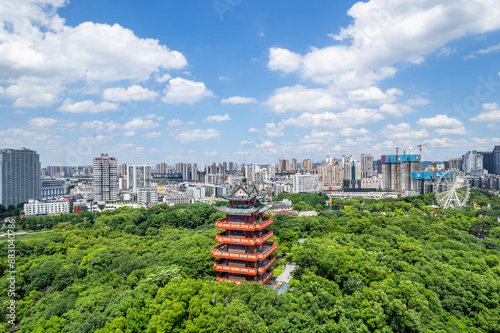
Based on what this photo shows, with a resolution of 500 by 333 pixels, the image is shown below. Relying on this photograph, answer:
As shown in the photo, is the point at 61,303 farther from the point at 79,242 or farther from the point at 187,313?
the point at 79,242

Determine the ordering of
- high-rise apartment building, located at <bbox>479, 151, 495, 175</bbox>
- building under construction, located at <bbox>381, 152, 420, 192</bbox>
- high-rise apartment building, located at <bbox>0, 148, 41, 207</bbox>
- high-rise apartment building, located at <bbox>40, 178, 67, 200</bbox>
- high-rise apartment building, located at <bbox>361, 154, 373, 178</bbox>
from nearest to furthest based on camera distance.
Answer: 1. high-rise apartment building, located at <bbox>0, 148, 41, 207</bbox>
2. building under construction, located at <bbox>381, 152, 420, 192</bbox>
3. high-rise apartment building, located at <bbox>40, 178, 67, 200</bbox>
4. high-rise apartment building, located at <bbox>479, 151, 495, 175</bbox>
5. high-rise apartment building, located at <bbox>361, 154, 373, 178</bbox>

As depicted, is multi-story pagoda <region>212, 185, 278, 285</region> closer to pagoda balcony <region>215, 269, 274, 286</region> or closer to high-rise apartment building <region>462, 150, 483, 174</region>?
pagoda balcony <region>215, 269, 274, 286</region>

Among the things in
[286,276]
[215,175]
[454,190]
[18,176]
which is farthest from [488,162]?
[18,176]

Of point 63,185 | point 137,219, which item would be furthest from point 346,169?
point 63,185

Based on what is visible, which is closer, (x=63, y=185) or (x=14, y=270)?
(x=14, y=270)

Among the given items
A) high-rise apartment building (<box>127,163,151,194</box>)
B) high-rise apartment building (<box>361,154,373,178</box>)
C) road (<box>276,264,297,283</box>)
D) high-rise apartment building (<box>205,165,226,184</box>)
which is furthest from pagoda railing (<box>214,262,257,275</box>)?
high-rise apartment building (<box>361,154,373,178</box>)

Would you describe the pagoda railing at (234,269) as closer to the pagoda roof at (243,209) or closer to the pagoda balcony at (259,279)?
the pagoda balcony at (259,279)
